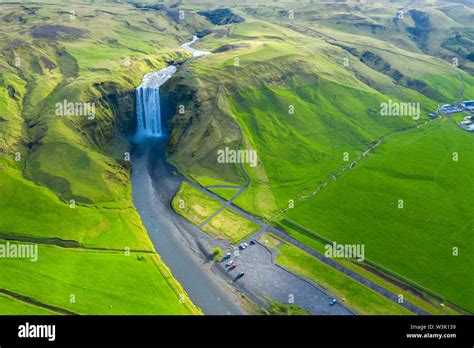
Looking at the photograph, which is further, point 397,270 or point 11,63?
point 11,63

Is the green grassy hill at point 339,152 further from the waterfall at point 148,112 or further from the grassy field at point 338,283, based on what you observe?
the waterfall at point 148,112

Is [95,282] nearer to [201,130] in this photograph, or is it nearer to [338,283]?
[338,283]

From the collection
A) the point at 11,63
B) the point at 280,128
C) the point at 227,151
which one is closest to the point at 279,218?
the point at 227,151

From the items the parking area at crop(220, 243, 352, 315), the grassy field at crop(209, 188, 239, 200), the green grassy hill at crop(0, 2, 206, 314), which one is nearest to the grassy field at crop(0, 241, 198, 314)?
the green grassy hill at crop(0, 2, 206, 314)

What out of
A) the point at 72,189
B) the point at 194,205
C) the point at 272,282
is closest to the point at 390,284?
the point at 272,282

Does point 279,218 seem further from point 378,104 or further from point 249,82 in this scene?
point 378,104
